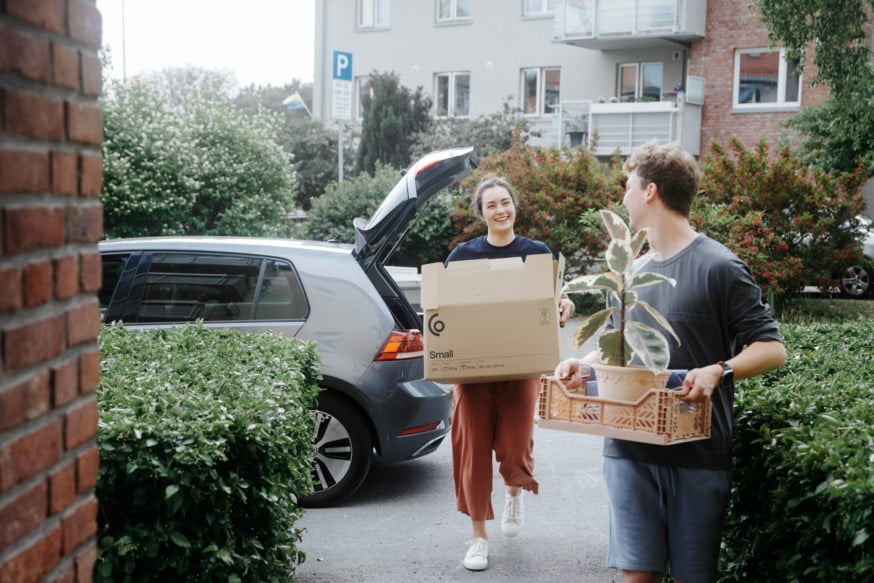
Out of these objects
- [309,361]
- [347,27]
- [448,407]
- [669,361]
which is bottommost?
[448,407]

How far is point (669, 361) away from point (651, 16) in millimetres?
29995

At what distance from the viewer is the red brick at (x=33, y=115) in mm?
1759

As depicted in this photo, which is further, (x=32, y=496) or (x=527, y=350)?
(x=527, y=350)

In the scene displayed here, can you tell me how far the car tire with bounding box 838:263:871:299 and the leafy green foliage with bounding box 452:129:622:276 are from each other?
251 inches

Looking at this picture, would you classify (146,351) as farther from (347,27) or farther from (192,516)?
(347,27)

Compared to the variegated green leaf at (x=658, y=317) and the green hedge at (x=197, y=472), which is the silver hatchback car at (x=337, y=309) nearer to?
the green hedge at (x=197, y=472)

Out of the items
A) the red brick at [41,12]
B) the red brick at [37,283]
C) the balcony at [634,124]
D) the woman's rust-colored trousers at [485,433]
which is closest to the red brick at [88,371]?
the red brick at [37,283]

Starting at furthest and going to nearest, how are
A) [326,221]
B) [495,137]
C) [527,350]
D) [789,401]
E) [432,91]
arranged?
[432,91], [495,137], [326,221], [527,350], [789,401]

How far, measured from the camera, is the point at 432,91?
37.2 m

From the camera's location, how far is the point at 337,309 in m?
6.61

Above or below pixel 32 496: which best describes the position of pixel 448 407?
below

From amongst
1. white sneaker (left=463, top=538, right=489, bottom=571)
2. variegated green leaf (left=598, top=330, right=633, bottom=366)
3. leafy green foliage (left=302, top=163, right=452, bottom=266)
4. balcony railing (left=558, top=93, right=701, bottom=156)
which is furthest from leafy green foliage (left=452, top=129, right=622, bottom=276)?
variegated green leaf (left=598, top=330, right=633, bottom=366)

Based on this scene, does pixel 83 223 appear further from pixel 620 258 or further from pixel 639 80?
pixel 639 80

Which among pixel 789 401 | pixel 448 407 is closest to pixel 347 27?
pixel 448 407
